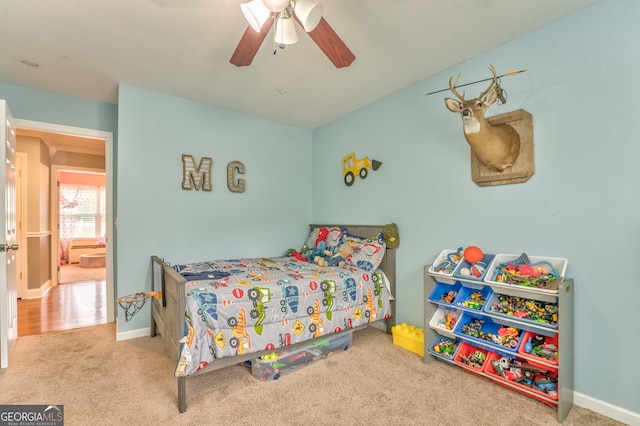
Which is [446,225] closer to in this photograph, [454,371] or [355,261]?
[355,261]

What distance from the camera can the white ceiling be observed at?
192 cm

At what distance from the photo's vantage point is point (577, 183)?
6.37 feet

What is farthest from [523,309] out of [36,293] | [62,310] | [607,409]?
[36,293]

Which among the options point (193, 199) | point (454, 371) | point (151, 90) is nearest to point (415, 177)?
point (454, 371)

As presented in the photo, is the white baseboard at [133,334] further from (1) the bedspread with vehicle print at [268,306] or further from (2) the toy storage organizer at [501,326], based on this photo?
(2) the toy storage organizer at [501,326]

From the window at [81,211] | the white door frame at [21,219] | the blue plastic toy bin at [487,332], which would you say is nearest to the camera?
the blue plastic toy bin at [487,332]

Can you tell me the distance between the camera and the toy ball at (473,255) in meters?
2.24

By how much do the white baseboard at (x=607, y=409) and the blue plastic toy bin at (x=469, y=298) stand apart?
28.8 inches

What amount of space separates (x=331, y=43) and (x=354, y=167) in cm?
198

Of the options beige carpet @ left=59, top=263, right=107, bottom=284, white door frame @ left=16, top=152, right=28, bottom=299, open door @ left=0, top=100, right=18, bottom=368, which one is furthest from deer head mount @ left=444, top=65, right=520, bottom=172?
beige carpet @ left=59, top=263, right=107, bottom=284

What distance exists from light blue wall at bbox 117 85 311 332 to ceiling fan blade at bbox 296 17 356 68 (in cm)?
217

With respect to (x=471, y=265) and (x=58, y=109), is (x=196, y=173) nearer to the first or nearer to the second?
(x=58, y=109)

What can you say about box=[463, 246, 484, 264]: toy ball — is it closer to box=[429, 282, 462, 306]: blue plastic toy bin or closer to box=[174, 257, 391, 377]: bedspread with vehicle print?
box=[429, 282, 462, 306]: blue plastic toy bin

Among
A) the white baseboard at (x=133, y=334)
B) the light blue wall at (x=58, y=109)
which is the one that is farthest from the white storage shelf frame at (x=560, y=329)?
the light blue wall at (x=58, y=109)
